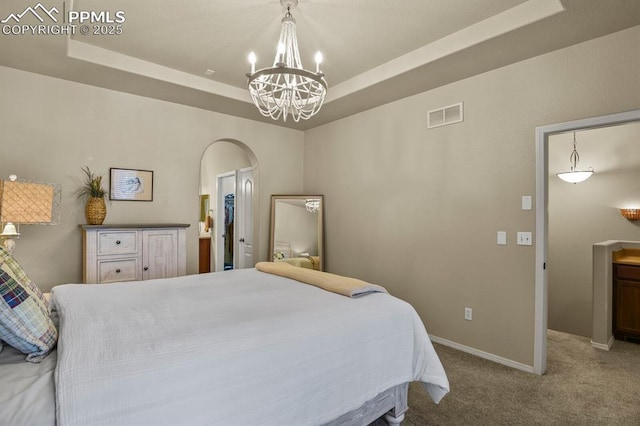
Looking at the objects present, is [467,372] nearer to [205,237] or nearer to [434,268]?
Answer: [434,268]

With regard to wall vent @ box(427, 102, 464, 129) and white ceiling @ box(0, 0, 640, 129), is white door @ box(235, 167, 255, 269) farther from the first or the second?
wall vent @ box(427, 102, 464, 129)

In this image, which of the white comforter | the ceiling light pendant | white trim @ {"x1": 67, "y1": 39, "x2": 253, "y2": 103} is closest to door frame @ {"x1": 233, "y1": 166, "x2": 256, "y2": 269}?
white trim @ {"x1": 67, "y1": 39, "x2": 253, "y2": 103}

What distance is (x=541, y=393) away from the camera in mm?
2518

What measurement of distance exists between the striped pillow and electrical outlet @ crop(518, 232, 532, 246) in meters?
3.19

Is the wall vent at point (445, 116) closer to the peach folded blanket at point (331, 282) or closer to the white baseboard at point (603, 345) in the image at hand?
the peach folded blanket at point (331, 282)

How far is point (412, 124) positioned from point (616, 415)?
2.91 m

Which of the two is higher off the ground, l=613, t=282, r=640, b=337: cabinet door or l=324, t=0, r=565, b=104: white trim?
l=324, t=0, r=565, b=104: white trim

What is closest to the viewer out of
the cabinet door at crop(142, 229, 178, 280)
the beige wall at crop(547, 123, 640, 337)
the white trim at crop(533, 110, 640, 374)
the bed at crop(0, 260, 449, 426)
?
the bed at crop(0, 260, 449, 426)

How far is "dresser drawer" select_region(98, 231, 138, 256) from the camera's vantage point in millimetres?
3271

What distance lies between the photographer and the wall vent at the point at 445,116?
11.1 feet

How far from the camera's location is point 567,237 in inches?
183

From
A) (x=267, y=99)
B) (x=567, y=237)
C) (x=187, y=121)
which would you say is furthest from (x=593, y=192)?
(x=187, y=121)

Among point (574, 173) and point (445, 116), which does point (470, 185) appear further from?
point (574, 173)

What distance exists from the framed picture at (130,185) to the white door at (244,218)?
1618 millimetres
